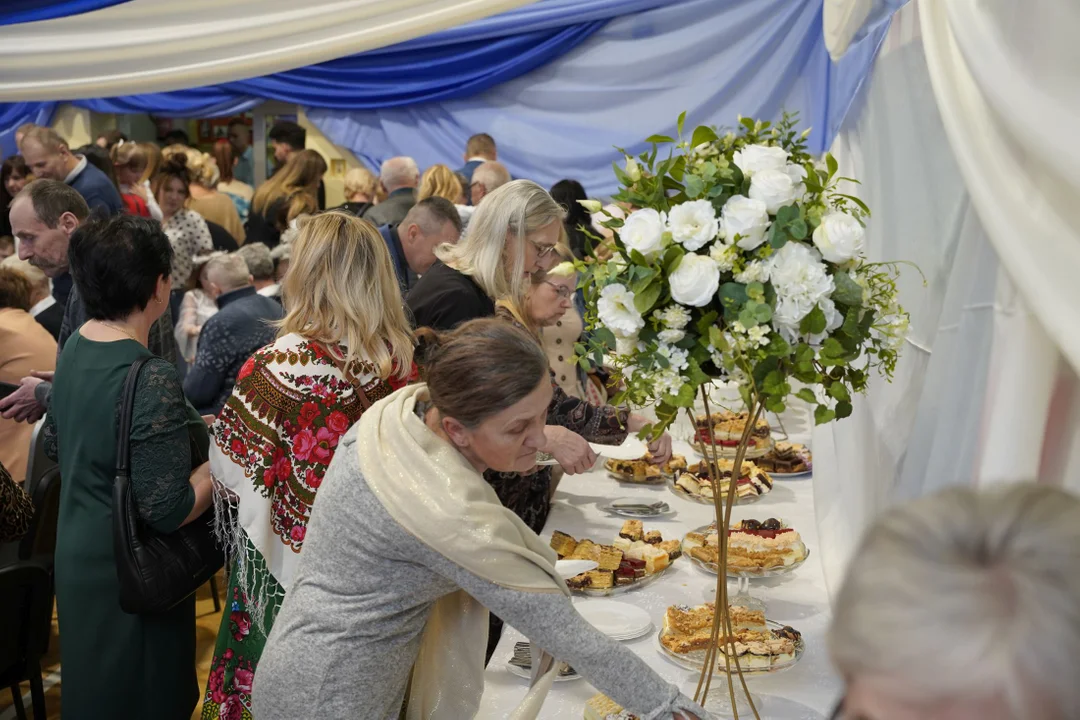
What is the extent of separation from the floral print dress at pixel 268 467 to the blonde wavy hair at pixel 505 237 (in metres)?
0.54

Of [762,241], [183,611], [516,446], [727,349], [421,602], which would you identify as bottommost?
[183,611]

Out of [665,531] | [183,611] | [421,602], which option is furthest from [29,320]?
[421,602]

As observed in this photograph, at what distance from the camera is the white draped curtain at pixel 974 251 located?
108 centimetres

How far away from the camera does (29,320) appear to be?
343 cm

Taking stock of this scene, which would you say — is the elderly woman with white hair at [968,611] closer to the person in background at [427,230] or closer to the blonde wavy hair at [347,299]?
the blonde wavy hair at [347,299]

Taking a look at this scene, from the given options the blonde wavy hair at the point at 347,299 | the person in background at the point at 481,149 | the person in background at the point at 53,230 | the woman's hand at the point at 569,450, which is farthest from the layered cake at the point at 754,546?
the person in background at the point at 481,149

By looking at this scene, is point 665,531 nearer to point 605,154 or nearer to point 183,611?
point 183,611

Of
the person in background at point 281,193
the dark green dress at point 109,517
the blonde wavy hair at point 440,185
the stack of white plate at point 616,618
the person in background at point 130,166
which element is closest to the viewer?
the stack of white plate at point 616,618

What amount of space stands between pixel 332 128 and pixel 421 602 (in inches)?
272

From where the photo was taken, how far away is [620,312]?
155 cm

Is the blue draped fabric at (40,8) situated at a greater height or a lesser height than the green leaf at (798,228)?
greater

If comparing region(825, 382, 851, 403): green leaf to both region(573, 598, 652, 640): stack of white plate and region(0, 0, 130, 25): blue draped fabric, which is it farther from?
region(0, 0, 130, 25): blue draped fabric

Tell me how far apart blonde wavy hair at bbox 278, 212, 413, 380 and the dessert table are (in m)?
0.61

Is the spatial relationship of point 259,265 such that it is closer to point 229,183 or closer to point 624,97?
point 624,97
